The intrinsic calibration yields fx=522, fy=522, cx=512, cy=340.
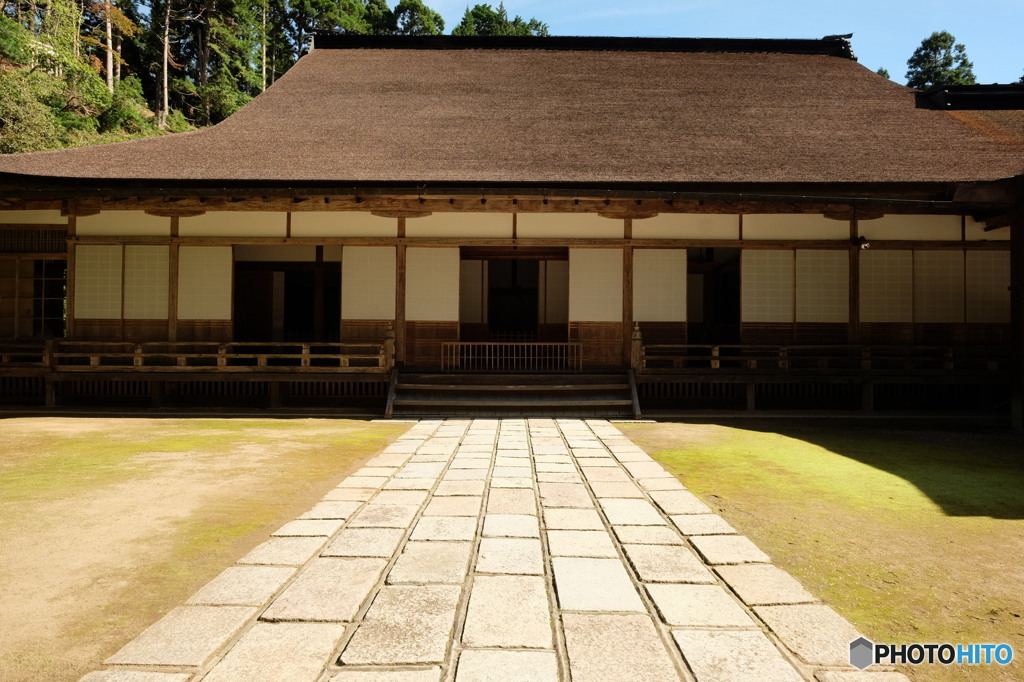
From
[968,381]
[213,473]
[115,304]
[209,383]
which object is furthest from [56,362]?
[968,381]

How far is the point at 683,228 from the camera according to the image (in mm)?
9250

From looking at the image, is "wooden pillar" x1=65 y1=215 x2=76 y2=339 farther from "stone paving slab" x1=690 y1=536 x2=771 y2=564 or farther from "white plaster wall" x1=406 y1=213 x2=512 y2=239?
"stone paving slab" x1=690 y1=536 x2=771 y2=564

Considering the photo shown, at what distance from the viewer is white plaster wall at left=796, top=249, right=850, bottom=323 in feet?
30.1

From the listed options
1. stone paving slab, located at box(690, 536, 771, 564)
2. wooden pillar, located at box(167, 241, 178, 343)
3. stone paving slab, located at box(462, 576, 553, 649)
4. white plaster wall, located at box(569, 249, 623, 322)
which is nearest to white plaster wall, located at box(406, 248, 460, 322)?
white plaster wall, located at box(569, 249, 623, 322)

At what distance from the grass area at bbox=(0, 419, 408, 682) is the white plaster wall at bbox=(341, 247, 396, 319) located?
286cm

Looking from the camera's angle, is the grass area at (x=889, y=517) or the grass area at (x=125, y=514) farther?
the grass area at (x=889, y=517)

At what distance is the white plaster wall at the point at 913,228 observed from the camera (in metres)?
9.10

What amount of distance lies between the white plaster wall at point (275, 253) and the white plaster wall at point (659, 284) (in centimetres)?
663

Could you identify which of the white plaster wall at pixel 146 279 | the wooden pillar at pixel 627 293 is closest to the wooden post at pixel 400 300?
→ the wooden pillar at pixel 627 293

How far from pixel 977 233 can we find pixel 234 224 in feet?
42.7

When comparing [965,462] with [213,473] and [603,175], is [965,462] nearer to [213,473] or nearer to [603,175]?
[603,175]

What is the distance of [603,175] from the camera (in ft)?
28.5

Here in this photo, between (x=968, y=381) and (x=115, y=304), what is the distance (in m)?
14.3

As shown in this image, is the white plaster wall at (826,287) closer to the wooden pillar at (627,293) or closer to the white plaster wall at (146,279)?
the wooden pillar at (627,293)
